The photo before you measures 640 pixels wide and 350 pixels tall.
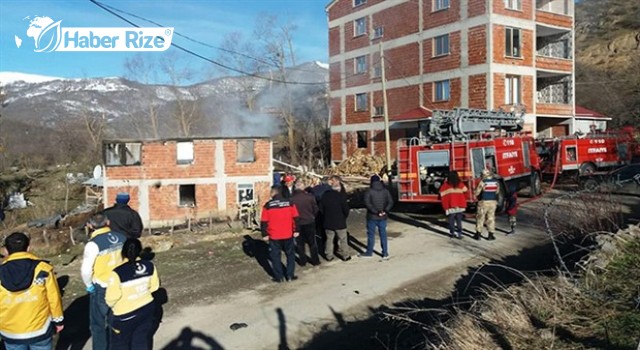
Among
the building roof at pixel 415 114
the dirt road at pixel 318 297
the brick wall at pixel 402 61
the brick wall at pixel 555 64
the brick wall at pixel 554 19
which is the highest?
the brick wall at pixel 554 19

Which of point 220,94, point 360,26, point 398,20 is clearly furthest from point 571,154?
point 220,94

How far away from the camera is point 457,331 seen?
525cm

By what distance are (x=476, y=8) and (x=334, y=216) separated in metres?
22.9

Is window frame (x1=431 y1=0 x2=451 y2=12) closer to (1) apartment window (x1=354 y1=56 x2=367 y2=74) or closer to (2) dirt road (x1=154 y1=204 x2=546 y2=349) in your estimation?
(1) apartment window (x1=354 y1=56 x2=367 y2=74)

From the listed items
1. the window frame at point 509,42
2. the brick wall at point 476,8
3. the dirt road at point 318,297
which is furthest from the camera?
the window frame at point 509,42

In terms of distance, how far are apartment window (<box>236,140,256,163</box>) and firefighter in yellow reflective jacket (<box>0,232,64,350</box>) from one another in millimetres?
16432

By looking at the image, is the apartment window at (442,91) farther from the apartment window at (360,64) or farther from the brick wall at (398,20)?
the apartment window at (360,64)

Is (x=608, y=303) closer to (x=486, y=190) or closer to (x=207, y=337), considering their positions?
(x=207, y=337)

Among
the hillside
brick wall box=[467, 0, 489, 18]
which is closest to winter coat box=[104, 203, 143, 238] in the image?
brick wall box=[467, 0, 489, 18]

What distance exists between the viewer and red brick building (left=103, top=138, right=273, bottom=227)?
20609 millimetres

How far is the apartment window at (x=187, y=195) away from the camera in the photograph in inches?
830

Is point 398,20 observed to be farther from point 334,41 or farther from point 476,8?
point 334,41

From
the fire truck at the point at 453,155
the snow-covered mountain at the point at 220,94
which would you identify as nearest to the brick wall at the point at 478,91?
the fire truck at the point at 453,155

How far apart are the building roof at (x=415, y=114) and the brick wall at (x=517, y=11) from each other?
676 cm
